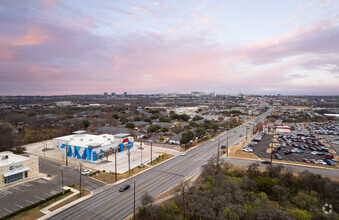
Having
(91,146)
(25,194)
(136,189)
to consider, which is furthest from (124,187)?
(91,146)

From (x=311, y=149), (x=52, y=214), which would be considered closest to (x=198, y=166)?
(x=52, y=214)

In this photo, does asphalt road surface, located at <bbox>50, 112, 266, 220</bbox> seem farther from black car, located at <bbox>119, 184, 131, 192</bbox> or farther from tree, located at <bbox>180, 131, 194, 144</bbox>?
tree, located at <bbox>180, 131, 194, 144</bbox>

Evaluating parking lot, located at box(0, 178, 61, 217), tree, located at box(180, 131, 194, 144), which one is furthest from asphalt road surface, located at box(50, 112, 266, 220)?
tree, located at box(180, 131, 194, 144)

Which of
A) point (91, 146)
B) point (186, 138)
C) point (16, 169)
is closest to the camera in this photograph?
point (16, 169)

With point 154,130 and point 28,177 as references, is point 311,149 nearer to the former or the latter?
point 154,130

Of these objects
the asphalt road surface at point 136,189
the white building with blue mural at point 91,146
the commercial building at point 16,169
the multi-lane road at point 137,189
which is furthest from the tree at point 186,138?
the commercial building at point 16,169

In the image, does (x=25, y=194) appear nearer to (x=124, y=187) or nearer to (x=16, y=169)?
(x=16, y=169)

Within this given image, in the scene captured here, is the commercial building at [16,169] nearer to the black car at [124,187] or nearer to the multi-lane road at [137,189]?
the multi-lane road at [137,189]
